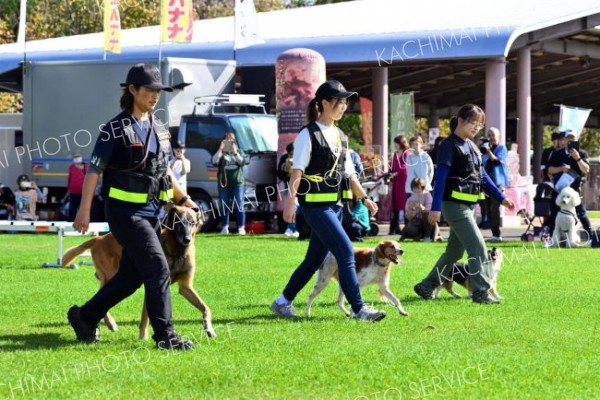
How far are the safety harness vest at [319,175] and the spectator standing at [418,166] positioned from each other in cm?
1178

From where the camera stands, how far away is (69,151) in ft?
84.9

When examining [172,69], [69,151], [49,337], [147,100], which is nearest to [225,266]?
[49,337]

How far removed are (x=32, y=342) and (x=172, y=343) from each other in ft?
4.30

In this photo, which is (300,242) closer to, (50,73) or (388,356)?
(50,73)

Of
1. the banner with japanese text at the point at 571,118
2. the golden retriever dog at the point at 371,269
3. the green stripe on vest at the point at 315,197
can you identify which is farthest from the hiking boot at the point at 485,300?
the banner with japanese text at the point at 571,118

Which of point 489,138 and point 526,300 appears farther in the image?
point 489,138

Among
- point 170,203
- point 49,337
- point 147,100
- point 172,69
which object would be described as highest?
point 172,69

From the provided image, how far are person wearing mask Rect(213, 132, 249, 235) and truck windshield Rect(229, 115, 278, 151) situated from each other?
62cm

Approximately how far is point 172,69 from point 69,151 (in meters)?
3.42

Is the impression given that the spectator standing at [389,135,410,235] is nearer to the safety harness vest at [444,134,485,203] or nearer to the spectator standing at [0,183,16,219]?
the spectator standing at [0,183,16,219]

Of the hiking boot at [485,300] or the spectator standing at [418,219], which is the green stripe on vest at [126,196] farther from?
the spectator standing at [418,219]

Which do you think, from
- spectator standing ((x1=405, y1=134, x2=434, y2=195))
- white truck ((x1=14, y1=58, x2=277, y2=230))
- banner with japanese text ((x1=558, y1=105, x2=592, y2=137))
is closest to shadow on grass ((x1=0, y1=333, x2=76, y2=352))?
spectator standing ((x1=405, y1=134, x2=434, y2=195))

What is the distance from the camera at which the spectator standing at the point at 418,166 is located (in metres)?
21.6

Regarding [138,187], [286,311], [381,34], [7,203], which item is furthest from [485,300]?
[381,34]
